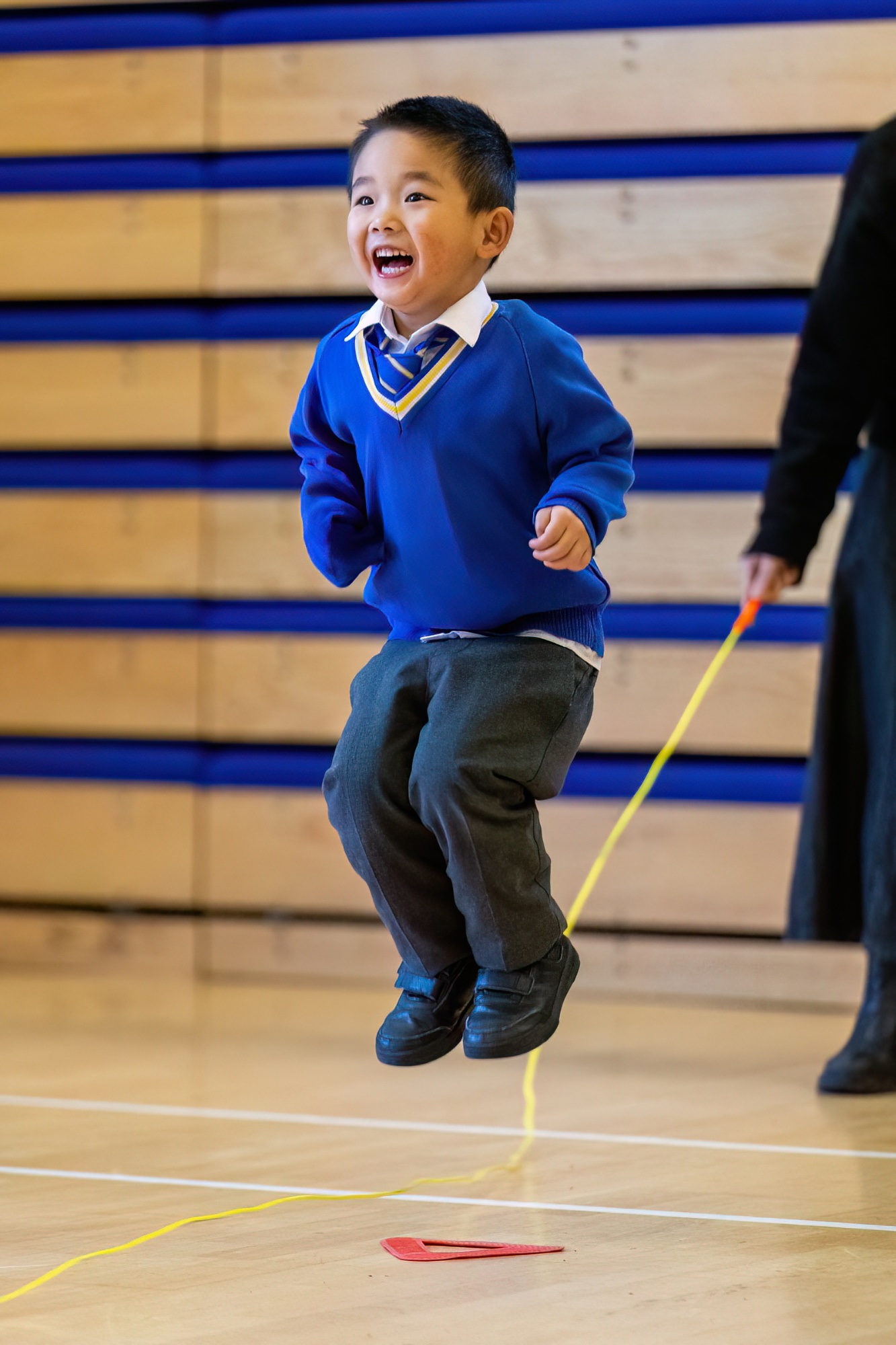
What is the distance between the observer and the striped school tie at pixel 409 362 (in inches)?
61.9

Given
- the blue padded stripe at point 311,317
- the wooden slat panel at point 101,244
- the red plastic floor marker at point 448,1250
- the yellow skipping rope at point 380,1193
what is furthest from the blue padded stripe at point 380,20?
the red plastic floor marker at point 448,1250

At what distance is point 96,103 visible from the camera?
142 inches

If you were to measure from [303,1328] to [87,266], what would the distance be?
2646 millimetres

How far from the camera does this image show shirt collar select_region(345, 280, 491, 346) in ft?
5.13

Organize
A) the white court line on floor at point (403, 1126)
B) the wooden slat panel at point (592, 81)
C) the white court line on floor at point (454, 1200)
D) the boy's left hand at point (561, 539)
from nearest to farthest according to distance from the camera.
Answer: the boy's left hand at point (561, 539)
the white court line on floor at point (454, 1200)
the white court line on floor at point (403, 1126)
the wooden slat panel at point (592, 81)

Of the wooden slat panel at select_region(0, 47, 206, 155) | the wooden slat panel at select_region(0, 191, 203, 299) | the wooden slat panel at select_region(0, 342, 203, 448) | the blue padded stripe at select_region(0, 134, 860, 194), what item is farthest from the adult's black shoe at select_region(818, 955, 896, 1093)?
the wooden slat panel at select_region(0, 47, 206, 155)

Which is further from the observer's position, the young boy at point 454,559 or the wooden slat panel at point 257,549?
the wooden slat panel at point 257,549

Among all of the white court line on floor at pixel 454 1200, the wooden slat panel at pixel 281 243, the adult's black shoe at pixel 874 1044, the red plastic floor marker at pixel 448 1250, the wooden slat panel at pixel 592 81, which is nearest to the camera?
Result: the red plastic floor marker at pixel 448 1250

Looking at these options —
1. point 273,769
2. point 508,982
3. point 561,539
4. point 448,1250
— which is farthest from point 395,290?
point 273,769

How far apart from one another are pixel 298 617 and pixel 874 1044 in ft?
5.11

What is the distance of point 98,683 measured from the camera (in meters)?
3.63

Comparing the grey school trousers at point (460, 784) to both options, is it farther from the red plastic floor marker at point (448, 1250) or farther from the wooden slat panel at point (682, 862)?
the wooden slat panel at point (682, 862)

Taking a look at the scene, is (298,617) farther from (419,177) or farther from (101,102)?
(419,177)

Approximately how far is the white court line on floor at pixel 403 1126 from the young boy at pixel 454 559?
0.62 m
